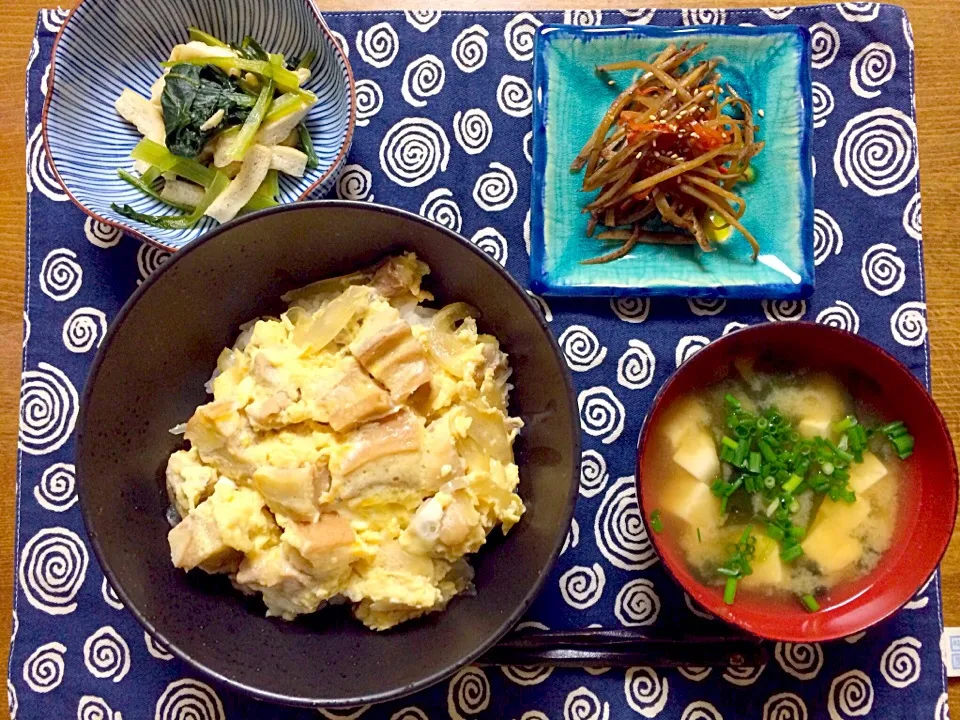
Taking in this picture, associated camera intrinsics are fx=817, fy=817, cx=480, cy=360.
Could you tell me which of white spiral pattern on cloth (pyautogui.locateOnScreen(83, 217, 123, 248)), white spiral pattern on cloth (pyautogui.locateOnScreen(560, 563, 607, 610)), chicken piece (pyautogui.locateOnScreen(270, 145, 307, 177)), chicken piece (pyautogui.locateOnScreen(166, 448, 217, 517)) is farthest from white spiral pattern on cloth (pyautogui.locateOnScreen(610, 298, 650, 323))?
white spiral pattern on cloth (pyautogui.locateOnScreen(83, 217, 123, 248))

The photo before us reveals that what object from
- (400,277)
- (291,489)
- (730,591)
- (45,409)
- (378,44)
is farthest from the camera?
(378,44)

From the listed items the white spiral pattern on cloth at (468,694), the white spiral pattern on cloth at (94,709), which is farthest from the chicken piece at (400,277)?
the white spiral pattern on cloth at (94,709)

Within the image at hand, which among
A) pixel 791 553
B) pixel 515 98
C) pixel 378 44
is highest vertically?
pixel 378 44

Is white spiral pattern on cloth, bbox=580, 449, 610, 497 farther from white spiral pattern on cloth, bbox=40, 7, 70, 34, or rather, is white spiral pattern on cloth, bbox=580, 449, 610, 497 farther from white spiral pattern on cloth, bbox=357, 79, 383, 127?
white spiral pattern on cloth, bbox=40, 7, 70, 34

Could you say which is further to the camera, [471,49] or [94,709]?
[471,49]

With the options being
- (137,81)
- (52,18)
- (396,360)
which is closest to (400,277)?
(396,360)

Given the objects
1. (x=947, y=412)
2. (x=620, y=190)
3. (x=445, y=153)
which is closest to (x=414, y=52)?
(x=445, y=153)

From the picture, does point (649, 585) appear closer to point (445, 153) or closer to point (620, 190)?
point (620, 190)

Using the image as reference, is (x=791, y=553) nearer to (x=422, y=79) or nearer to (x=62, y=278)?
(x=422, y=79)
